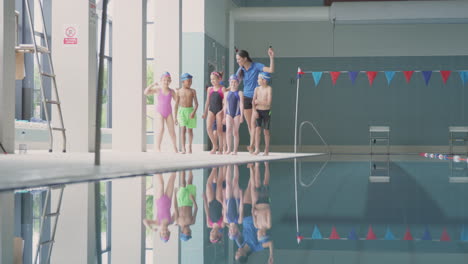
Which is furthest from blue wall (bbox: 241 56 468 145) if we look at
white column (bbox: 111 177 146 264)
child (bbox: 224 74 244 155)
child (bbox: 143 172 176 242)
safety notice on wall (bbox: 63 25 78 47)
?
child (bbox: 143 172 176 242)

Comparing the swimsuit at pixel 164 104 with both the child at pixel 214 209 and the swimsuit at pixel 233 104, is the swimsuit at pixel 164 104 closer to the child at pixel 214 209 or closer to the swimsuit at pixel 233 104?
the swimsuit at pixel 233 104

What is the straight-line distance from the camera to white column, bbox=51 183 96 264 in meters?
1.94

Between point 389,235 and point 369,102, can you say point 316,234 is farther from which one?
point 369,102

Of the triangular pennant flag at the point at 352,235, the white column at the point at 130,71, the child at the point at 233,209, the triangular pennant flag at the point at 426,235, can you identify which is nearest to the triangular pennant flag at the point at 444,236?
the triangular pennant flag at the point at 426,235

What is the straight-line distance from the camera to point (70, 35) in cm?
1238

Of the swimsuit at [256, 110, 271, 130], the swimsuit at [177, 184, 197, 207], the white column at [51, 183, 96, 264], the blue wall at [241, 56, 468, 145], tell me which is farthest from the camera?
the blue wall at [241, 56, 468, 145]

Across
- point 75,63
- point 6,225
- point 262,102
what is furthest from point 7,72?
point 6,225

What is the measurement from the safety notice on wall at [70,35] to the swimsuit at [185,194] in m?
8.08

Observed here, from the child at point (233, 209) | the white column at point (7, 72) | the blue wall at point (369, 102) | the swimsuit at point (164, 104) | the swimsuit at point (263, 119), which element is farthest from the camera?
the blue wall at point (369, 102)

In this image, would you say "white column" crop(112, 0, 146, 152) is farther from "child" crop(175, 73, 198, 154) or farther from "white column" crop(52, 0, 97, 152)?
"white column" crop(52, 0, 97, 152)

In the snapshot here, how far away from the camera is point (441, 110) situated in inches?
910

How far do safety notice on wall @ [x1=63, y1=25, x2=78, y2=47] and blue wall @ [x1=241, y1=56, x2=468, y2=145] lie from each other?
459 inches

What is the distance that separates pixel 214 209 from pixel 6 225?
1.00m

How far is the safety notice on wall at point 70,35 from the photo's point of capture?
1237 centimetres
